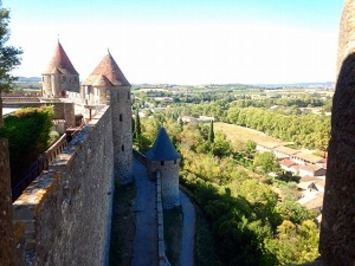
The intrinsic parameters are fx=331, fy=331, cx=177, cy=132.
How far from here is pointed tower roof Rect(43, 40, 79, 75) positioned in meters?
27.0

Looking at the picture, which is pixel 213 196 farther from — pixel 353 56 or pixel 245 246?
pixel 353 56

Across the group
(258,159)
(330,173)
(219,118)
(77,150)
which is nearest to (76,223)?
(77,150)

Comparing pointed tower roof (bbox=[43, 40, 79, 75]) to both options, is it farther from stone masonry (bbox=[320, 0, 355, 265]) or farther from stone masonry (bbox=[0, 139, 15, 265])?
stone masonry (bbox=[320, 0, 355, 265])

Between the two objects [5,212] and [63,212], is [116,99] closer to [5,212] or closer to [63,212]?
[63,212]

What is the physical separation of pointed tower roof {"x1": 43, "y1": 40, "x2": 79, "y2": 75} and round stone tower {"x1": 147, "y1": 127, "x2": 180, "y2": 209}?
36.5 ft

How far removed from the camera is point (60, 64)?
1075 inches

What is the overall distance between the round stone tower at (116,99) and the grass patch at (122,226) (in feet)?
3.48

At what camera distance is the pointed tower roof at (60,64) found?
26984 mm

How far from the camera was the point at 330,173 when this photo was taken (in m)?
2.58

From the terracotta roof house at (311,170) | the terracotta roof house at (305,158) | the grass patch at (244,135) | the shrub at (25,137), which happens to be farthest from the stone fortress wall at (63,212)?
the grass patch at (244,135)

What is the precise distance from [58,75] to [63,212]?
23.6m

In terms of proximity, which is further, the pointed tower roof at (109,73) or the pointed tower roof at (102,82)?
the pointed tower roof at (109,73)

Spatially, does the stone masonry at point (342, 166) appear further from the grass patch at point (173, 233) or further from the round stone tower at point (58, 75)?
the round stone tower at point (58, 75)

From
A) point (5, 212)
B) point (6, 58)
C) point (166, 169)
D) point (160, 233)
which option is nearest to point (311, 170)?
Result: point (166, 169)
